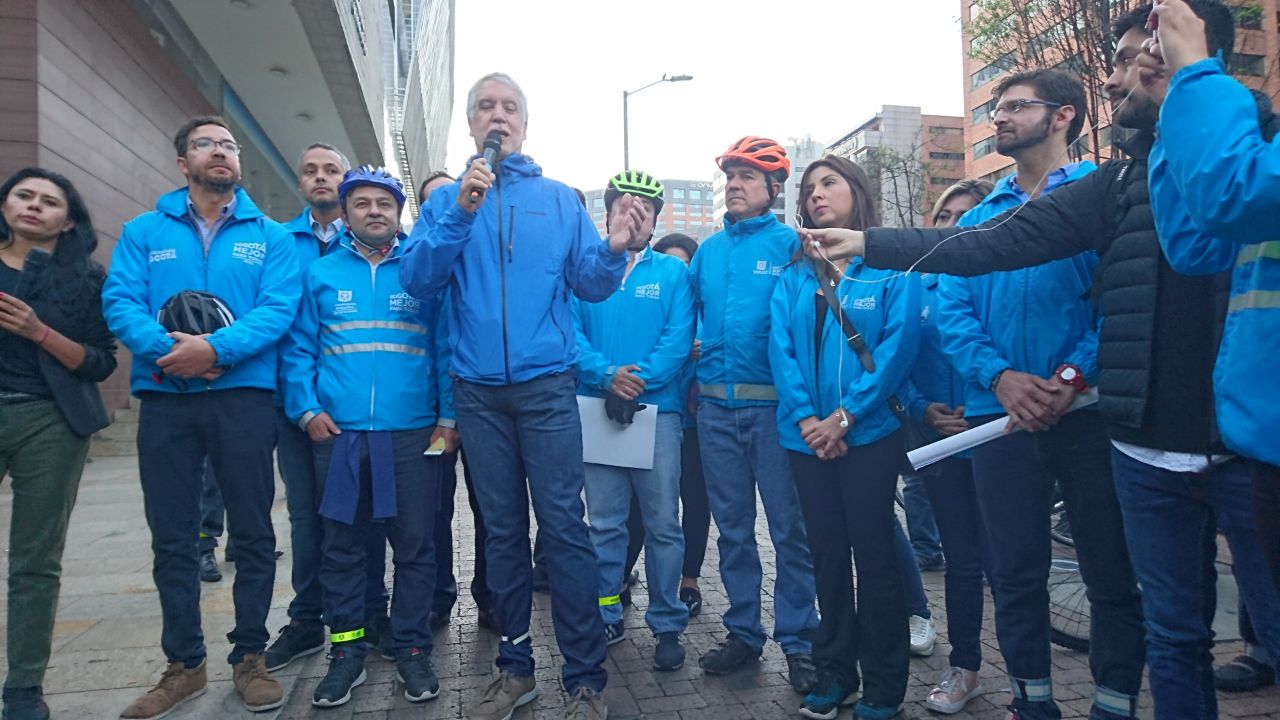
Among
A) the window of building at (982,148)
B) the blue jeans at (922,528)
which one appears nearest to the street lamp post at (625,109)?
the blue jeans at (922,528)

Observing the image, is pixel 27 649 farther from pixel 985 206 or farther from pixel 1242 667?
pixel 1242 667

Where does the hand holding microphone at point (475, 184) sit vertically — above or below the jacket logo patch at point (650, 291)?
above

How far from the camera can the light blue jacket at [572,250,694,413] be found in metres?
4.39

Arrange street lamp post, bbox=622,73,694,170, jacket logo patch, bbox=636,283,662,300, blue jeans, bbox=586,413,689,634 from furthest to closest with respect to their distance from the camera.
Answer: street lamp post, bbox=622,73,694,170 → jacket logo patch, bbox=636,283,662,300 → blue jeans, bbox=586,413,689,634

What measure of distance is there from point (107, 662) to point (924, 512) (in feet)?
16.2

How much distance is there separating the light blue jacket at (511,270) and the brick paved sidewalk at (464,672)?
1505 mm

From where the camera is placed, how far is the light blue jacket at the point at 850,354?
11.5 feet

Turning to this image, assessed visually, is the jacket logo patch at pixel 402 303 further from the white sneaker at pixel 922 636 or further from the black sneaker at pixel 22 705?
the white sneaker at pixel 922 636

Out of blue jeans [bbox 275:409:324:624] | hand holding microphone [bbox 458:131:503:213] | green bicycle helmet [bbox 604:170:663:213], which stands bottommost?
blue jeans [bbox 275:409:324:624]

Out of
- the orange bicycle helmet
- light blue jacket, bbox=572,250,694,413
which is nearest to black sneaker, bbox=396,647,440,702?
light blue jacket, bbox=572,250,694,413

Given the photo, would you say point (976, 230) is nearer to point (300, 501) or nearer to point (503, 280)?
point (503, 280)

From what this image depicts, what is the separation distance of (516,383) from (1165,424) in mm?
2337

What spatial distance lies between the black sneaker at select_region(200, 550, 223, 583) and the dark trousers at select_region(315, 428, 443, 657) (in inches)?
80.5

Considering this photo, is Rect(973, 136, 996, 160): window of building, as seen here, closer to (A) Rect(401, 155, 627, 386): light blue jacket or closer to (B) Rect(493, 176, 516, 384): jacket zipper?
(A) Rect(401, 155, 627, 386): light blue jacket
